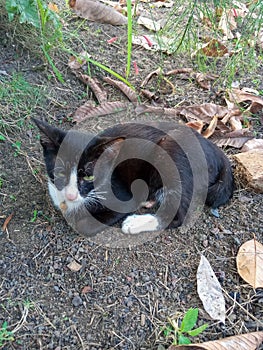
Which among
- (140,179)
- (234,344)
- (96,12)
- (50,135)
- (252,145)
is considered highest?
(96,12)

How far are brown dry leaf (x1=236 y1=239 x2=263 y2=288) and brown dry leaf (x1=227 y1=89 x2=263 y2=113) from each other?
969 mm

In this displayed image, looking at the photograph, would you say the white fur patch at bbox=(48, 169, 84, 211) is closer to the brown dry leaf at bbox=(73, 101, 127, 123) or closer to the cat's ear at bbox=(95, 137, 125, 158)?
the cat's ear at bbox=(95, 137, 125, 158)

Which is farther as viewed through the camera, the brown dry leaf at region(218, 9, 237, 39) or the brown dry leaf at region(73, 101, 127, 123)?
the brown dry leaf at region(218, 9, 237, 39)

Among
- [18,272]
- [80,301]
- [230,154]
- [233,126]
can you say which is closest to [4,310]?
[18,272]

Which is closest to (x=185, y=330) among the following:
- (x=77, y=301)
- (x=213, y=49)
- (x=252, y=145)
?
(x=77, y=301)

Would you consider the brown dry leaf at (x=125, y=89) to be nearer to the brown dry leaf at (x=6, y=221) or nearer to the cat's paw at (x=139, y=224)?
the cat's paw at (x=139, y=224)

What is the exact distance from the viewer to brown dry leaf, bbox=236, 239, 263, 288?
5.42 ft

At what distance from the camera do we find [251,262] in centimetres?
170

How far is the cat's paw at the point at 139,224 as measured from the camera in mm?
1826

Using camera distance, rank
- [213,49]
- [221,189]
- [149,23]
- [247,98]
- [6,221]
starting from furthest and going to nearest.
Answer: [149,23] < [213,49] < [247,98] < [221,189] < [6,221]

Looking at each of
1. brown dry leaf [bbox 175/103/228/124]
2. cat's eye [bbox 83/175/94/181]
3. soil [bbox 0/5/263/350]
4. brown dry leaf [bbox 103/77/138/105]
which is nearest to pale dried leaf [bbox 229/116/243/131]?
brown dry leaf [bbox 175/103/228/124]

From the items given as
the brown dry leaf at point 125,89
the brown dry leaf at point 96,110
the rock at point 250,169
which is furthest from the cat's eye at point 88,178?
the brown dry leaf at point 125,89

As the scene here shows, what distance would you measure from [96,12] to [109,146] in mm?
1520

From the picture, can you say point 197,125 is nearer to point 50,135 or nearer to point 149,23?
point 50,135
